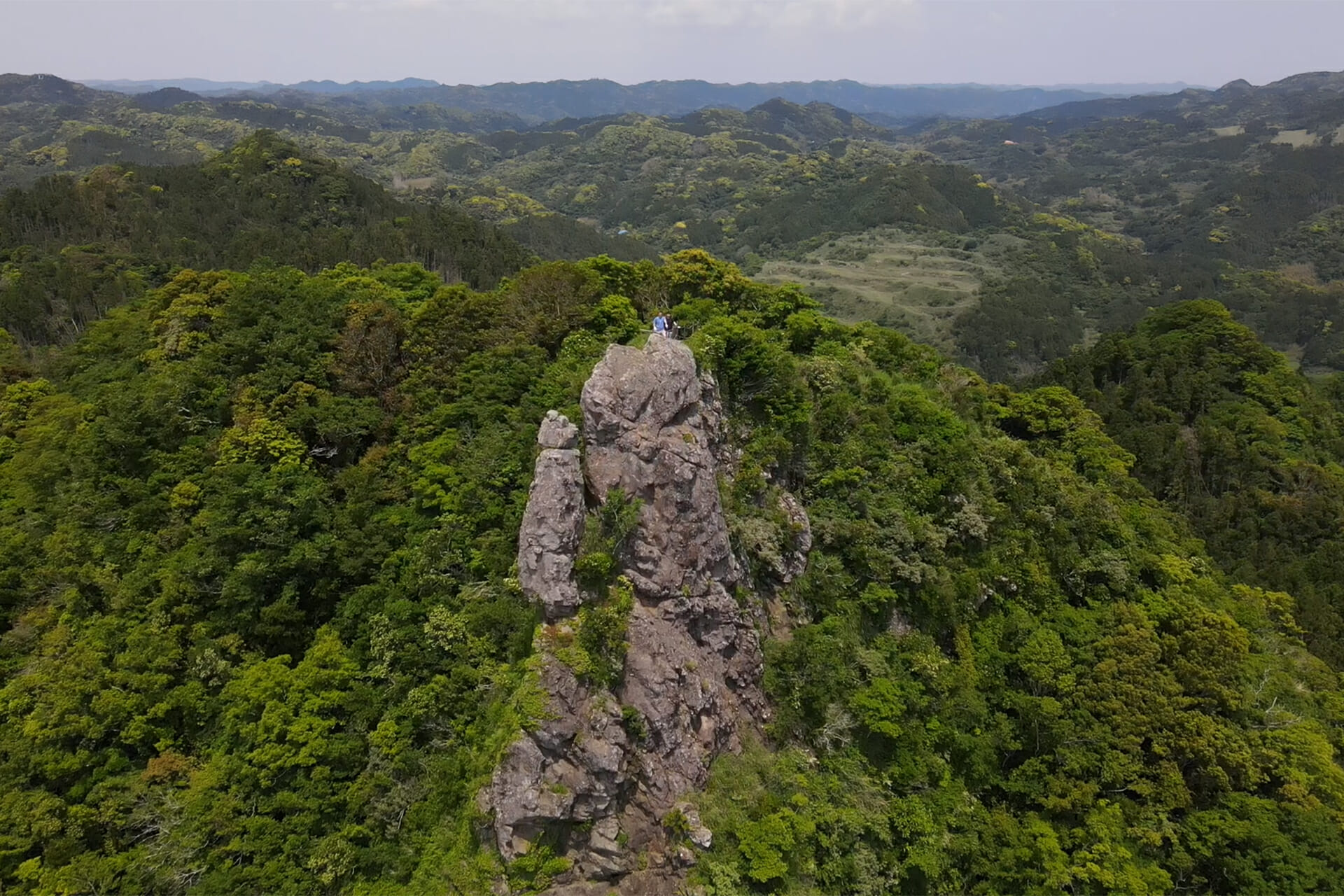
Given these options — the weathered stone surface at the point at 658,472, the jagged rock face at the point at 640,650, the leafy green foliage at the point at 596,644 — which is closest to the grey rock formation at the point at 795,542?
the jagged rock face at the point at 640,650

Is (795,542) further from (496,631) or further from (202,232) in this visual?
(202,232)

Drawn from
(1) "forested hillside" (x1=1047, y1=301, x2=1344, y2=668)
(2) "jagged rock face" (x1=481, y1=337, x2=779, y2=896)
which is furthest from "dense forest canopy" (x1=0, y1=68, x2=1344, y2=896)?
(2) "jagged rock face" (x1=481, y1=337, x2=779, y2=896)

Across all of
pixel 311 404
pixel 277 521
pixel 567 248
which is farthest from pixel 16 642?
pixel 567 248

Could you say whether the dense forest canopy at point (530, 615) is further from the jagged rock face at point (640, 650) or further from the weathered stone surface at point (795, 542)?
the jagged rock face at point (640, 650)

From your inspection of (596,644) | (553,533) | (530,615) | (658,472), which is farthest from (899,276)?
(596,644)

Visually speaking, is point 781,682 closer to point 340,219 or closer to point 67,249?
point 67,249

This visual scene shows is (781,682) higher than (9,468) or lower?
lower
